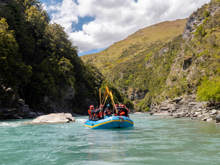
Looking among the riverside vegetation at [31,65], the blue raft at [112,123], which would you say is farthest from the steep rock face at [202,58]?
the blue raft at [112,123]

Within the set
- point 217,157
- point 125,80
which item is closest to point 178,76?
point 217,157

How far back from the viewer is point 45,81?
53062 millimetres

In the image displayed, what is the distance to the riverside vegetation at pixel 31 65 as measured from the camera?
4291 cm

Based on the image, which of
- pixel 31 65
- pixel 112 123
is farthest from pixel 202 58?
pixel 112 123

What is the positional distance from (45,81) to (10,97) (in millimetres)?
12498

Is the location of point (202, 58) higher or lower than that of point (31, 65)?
higher

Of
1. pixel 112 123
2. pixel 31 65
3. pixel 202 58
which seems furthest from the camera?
pixel 202 58

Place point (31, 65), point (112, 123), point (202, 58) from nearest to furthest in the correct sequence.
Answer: point (112, 123) < point (31, 65) < point (202, 58)

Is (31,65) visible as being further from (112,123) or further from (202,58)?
(202,58)

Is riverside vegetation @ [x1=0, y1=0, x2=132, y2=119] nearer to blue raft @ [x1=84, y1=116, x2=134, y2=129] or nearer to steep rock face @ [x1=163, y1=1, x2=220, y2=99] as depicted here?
blue raft @ [x1=84, y1=116, x2=134, y2=129]

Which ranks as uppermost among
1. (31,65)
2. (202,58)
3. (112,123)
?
(202,58)

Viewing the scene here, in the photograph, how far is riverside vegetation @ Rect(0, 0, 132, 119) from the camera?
42906 millimetres

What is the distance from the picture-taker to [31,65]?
188ft

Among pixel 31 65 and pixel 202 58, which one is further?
pixel 202 58
